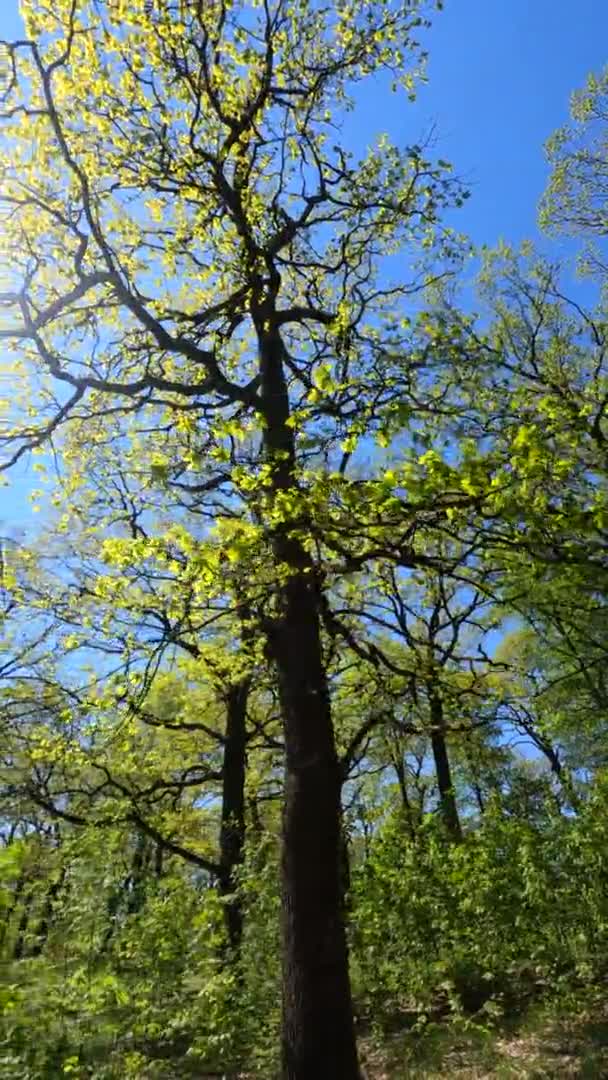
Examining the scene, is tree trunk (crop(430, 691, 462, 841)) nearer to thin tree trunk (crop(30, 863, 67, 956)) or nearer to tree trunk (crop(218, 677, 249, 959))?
tree trunk (crop(218, 677, 249, 959))

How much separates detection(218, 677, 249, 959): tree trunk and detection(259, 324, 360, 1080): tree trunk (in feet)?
14.5

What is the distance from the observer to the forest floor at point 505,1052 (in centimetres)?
487

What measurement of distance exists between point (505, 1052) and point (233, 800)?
6.90 meters

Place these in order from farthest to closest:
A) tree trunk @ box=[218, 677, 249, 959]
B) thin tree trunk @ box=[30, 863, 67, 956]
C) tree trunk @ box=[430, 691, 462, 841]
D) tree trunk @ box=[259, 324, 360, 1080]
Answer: tree trunk @ box=[218, 677, 249, 959], tree trunk @ box=[430, 691, 462, 841], thin tree trunk @ box=[30, 863, 67, 956], tree trunk @ box=[259, 324, 360, 1080]

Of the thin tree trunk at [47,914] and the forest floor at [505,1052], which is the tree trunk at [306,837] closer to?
the forest floor at [505,1052]

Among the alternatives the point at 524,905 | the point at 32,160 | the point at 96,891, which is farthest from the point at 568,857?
the point at 32,160

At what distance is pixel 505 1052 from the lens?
17.6 feet

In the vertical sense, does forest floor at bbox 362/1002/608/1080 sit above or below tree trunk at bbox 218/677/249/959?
below

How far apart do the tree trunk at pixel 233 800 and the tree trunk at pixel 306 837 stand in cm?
442

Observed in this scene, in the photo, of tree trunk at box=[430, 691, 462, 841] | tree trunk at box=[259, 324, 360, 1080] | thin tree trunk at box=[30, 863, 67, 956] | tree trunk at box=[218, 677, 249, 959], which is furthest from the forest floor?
thin tree trunk at box=[30, 863, 67, 956]

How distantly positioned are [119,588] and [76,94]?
4893mm

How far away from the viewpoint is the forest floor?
16.0ft

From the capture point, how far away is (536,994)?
6598 mm

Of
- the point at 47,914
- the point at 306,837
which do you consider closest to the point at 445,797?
the point at 306,837
